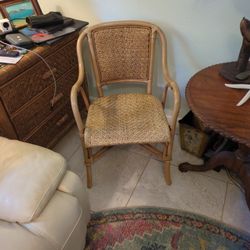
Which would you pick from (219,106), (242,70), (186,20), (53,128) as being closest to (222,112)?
(219,106)

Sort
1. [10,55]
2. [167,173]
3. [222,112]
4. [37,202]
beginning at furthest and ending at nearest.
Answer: [167,173], [10,55], [222,112], [37,202]

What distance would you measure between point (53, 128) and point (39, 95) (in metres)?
→ 0.29

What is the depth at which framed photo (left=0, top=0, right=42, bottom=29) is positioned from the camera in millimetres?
1426

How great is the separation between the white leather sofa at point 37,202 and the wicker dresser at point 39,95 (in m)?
0.36

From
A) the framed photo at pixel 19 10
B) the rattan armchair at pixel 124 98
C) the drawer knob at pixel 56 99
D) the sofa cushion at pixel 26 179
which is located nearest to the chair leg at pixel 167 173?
the rattan armchair at pixel 124 98

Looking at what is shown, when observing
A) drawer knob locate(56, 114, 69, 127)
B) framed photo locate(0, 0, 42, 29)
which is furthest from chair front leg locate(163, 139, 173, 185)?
framed photo locate(0, 0, 42, 29)

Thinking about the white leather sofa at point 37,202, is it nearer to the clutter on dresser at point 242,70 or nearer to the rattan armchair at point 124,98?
the rattan armchair at point 124,98

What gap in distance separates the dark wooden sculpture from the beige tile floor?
2.22 ft

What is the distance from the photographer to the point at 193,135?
153cm

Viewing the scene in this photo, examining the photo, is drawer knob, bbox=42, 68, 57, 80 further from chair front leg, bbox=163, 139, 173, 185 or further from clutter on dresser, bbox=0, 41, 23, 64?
chair front leg, bbox=163, 139, 173, 185

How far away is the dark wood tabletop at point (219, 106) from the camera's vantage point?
902mm

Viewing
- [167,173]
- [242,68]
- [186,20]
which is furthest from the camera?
[167,173]

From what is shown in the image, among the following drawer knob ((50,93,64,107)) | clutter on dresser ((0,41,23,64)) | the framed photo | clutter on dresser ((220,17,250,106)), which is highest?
the framed photo

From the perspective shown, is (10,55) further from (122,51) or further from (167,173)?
(167,173)
